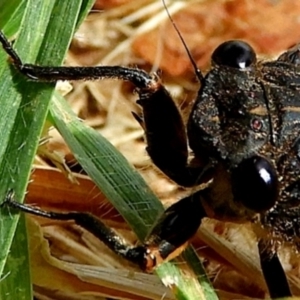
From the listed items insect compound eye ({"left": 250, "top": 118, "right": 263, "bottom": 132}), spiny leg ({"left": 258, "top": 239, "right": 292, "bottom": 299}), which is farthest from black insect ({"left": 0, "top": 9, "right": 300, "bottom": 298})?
spiny leg ({"left": 258, "top": 239, "right": 292, "bottom": 299})

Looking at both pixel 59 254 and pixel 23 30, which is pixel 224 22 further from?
pixel 23 30

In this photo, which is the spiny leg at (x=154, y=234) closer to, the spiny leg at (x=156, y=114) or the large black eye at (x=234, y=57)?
the spiny leg at (x=156, y=114)

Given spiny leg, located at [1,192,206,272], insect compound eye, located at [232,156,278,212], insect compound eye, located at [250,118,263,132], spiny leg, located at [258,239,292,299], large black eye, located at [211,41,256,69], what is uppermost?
large black eye, located at [211,41,256,69]

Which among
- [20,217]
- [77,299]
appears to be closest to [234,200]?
[20,217]

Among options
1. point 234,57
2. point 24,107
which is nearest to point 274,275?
point 234,57

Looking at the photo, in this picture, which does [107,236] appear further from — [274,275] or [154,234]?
[274,275]

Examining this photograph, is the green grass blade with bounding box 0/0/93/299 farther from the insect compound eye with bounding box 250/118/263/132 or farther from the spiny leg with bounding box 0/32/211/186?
the insect compound eye with bounding box 250/118/263/132
